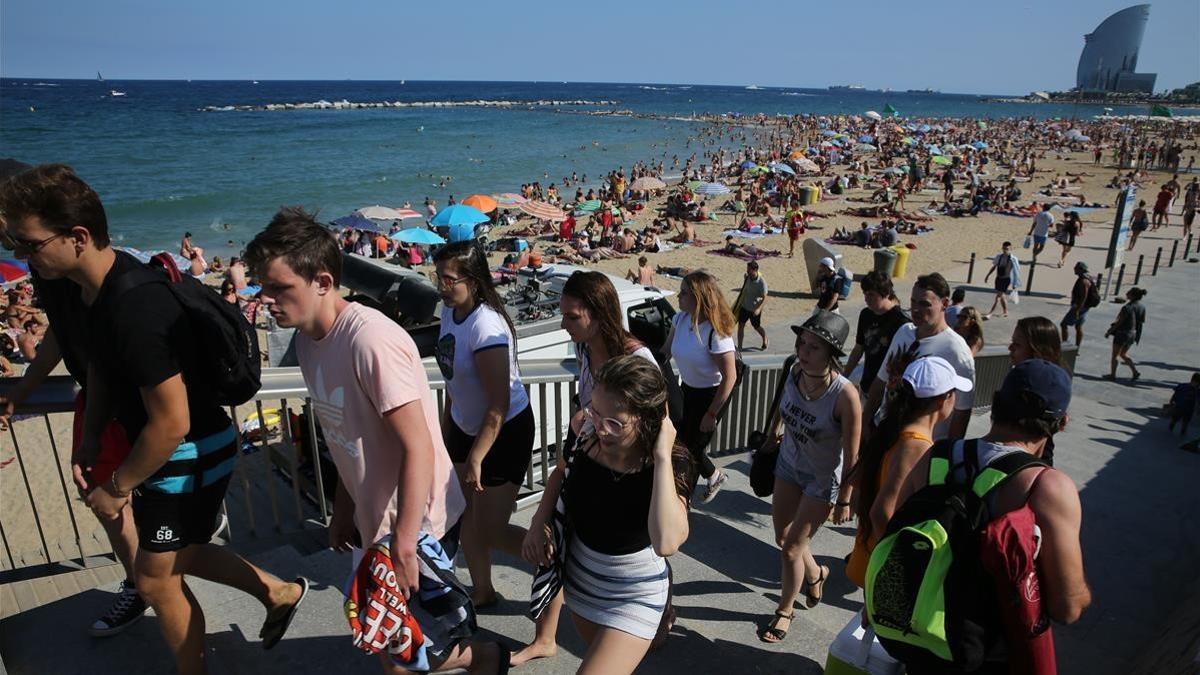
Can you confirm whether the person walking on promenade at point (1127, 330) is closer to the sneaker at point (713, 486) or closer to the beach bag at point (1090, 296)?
the beach bag at point (1090, 296)

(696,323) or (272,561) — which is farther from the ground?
(696,323)

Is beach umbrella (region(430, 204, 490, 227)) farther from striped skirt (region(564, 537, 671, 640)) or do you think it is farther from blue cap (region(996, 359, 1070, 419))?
blue cap (region(996, 359, 1070, 419))

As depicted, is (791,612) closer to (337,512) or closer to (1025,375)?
(1025,375)

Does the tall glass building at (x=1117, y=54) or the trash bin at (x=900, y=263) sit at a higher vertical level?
the tall glass building at (x=1117, y=54)

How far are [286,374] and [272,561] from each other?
0.97 meters

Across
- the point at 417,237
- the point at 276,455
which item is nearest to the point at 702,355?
the point at 276,455

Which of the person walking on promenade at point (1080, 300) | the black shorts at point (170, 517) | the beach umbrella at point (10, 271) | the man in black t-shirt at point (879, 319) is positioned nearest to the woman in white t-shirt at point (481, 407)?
the black shorts at point (170, 517)

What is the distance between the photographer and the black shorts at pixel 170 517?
238 centimetres

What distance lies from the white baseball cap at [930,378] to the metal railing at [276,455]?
5.96 ft

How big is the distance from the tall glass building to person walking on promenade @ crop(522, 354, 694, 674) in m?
186

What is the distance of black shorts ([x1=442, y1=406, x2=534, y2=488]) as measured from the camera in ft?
10.6

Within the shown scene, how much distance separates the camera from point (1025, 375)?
90.2 inches

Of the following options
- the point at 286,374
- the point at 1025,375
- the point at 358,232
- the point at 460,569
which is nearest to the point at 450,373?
the point at 286,374

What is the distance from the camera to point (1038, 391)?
7.36 ft
